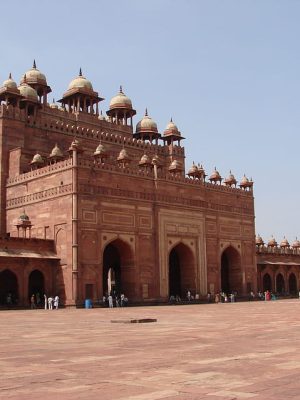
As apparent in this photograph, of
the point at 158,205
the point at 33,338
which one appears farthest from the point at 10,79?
the point at 33,338

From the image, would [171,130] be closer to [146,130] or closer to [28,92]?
[146,130]

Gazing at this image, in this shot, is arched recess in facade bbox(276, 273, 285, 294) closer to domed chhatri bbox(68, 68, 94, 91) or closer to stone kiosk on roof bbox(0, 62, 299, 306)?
stone kiosk on roof bbox(0, 62, 299, 306)

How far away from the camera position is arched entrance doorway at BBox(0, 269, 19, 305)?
2622 centimetres

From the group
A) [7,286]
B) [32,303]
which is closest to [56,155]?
[7,286]

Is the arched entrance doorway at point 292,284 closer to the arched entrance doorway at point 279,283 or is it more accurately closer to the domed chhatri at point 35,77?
the arched entrance doorway at point 279,283

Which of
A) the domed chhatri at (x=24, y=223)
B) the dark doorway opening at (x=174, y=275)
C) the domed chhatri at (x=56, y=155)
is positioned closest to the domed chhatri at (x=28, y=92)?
the domed chhatri at (x=56, y=155)

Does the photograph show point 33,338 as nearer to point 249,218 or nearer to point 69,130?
point 69,130

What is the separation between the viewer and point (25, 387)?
16.9 ft

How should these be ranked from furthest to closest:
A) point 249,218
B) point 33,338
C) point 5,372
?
point 249,218 < point 33,338 < point 5,372

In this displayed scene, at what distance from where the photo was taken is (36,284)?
90.5 feet

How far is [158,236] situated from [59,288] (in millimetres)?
6339

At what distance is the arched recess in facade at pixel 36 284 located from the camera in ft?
A: 89.7

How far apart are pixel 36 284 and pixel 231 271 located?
1402 cm

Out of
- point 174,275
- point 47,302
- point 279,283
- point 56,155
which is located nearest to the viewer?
point 47,302
